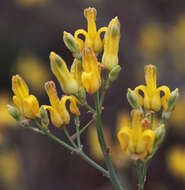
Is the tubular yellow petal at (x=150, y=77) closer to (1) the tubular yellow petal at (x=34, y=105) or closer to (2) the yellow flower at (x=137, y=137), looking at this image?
(2) the yellow flower at (x=137, y=137)

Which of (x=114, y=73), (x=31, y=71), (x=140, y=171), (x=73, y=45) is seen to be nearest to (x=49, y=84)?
(x=73, y=45)

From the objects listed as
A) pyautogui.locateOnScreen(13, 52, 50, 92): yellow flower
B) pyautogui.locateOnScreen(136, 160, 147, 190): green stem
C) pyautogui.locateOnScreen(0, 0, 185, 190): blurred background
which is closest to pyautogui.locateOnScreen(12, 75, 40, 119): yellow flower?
pyautogui.locateOnScreen(136, 160, 147, 190): green stem

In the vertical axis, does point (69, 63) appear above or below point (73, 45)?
above

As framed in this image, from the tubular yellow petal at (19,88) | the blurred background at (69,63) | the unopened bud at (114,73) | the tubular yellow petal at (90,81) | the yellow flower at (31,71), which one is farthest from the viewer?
the yellow flower at (31,71)

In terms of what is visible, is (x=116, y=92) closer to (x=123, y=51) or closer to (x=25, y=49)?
(x=123, y=51)

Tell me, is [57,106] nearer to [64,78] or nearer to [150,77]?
[64,78]

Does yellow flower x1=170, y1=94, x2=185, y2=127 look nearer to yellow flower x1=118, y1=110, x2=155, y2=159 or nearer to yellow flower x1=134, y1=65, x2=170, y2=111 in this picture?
yellow flower x1=134, y1=65, x2=170, y2=111

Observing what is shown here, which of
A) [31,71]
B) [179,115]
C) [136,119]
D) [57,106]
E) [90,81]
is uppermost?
[31,71]

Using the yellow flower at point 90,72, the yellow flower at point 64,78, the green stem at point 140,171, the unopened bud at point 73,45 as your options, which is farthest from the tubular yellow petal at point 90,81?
the green stem at point 140,171

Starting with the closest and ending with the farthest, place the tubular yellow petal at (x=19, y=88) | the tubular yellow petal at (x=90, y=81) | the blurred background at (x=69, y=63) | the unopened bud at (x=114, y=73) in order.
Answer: the tubular yellow petal at (x=90, y=81) < the unopened bud at (x=114, y=73) < the tubular yellow petal at (x=19, y=88) < the blurred background at (x=69, y=63)
